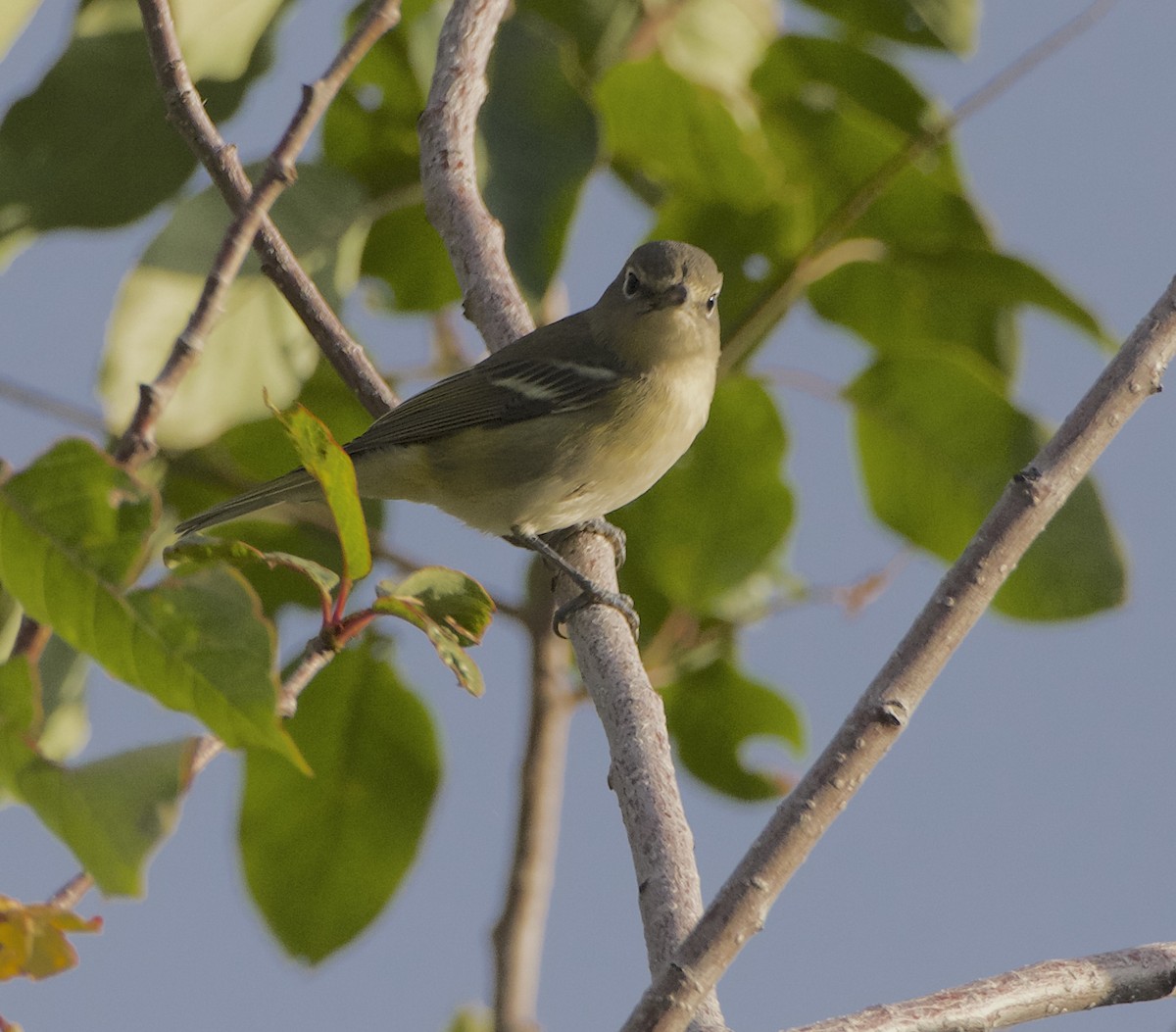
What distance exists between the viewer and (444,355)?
3430 mm

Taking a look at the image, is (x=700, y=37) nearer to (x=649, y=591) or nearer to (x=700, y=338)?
(x=700, y=338)

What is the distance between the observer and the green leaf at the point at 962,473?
9.25 feet

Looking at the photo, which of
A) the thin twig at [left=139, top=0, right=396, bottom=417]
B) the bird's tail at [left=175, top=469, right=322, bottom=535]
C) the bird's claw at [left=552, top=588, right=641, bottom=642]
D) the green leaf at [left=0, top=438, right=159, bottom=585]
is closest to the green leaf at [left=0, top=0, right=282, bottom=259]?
the thin twig at [left=139, top=0, right=396, bottom=417]

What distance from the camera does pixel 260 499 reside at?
3047 mm

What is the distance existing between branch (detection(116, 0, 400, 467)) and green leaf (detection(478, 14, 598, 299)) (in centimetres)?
76

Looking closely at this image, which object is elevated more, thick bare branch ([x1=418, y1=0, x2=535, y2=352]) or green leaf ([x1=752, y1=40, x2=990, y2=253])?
green leaf ([x1=752, y1=40, x2=990, y2=253])

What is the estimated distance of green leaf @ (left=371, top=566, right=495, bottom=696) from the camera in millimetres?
1613

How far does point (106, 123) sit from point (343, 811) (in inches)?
60.2

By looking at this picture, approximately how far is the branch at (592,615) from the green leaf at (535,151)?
0.07m

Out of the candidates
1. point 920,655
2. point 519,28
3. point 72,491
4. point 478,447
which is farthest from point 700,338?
point 72,491

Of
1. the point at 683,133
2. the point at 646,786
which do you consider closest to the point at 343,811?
the point at 646,786

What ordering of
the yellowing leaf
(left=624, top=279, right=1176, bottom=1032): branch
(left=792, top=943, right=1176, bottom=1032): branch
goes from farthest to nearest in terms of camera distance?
(left=792, top=943, right=1176, bottom=1032): branch → (left=624, top=279, right=1176, bottom=1032): branch → the yellowing leaf

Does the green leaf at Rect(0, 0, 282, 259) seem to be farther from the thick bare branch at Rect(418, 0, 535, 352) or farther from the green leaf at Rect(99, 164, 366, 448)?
the thick bare branch at Rect(418, 0, 535, 352)

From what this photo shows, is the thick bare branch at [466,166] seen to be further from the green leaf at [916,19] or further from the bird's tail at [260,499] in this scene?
the green leaf at [916,19]
